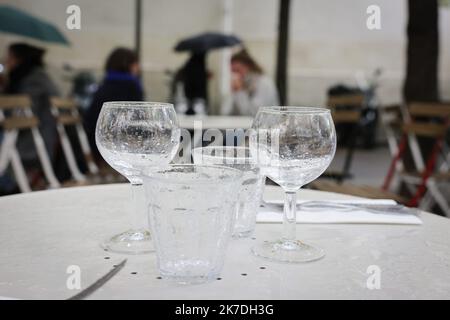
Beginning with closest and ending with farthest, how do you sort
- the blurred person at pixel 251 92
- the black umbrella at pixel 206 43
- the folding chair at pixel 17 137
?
the folding chair at pixel 17 137
the blurred person at pixel 251 92
the black umbrella at pixel 206 43

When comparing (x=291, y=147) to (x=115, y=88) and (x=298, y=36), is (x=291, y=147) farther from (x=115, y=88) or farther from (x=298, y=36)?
(x=298, y=36)

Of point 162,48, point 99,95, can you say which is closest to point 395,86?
point 162,48

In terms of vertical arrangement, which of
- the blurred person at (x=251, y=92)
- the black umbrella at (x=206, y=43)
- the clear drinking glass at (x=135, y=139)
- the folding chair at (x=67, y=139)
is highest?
the black umbrella at (x=206, y=43)

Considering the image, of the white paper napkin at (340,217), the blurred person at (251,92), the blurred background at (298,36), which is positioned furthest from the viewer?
the blurred background at (298,36)

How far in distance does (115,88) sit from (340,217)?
2803 mm

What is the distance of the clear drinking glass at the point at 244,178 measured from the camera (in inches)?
34.0

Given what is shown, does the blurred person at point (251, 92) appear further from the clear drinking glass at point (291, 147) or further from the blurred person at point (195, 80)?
the clear drinking glass at point (291, 147)

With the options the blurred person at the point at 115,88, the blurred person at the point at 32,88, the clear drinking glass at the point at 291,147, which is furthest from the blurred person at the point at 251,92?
the clear drinking glass at the point at 291,147

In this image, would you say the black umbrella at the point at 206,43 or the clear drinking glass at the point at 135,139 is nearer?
the clear drinking glass at the point at 135,139

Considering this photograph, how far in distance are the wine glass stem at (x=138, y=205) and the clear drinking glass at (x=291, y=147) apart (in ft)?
0.62

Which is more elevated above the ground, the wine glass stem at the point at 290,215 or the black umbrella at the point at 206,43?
the black umbrella at the point at 206,43

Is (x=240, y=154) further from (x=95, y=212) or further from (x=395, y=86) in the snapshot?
(x=395, y=86)

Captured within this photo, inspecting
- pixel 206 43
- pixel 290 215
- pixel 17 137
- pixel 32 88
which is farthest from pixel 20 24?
pixel 290 215
